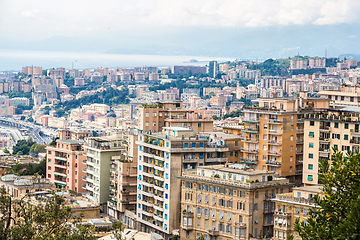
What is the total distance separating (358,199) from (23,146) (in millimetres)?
83132

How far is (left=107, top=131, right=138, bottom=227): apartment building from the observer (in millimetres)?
39031

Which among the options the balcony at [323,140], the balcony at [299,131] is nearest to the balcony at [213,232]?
the balcony at [323,140]

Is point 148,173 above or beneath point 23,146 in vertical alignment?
above

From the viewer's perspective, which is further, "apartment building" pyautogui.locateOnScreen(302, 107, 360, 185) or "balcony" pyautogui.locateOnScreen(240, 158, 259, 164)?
"balcony" pyautogui.locateOnScreen(240, 158, 259, 164)

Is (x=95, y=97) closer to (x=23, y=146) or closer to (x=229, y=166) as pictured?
(x=23, y=146)

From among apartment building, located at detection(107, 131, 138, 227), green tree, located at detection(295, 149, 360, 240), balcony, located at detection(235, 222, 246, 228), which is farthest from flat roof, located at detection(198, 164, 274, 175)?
green tree, located at detection(295, 149, 360, 240)

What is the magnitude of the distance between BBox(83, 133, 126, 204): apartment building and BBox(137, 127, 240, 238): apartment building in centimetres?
450

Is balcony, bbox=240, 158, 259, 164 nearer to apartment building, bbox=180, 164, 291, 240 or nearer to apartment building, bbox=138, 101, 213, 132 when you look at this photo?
apartment building, bbox=180, 164, 291, 240

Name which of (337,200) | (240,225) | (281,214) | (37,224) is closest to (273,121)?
(240,225)

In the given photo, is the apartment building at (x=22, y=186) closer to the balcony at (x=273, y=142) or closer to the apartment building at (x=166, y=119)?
the apartment building at (x=166, y=119)

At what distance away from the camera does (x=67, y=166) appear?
4628cm

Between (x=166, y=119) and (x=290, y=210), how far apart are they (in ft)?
46.4

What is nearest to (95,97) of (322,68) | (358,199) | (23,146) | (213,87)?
(213,87)

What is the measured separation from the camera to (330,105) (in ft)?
123
